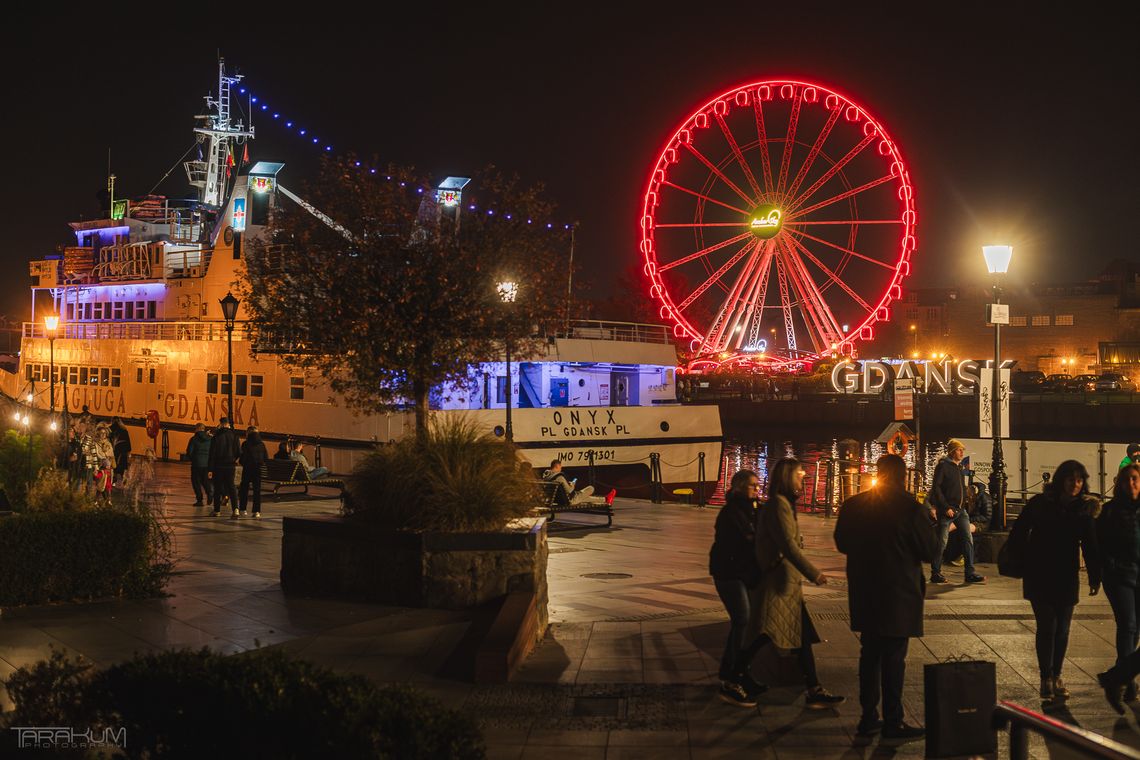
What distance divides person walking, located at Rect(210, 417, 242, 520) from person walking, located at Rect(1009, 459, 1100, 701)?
45.8ft

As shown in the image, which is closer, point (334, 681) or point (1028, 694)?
point (334, 681)

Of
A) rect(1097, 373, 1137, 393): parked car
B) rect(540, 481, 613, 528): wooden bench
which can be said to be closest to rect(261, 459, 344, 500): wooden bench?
rect(540, 481, 613, 528): wooden bench

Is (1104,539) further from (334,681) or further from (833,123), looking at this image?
(833,123)

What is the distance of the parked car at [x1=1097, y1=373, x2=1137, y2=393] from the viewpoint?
7712 cm

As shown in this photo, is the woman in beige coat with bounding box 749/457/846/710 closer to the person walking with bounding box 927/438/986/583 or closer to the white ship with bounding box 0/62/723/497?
the person walking with bounding box 927/438/986/583

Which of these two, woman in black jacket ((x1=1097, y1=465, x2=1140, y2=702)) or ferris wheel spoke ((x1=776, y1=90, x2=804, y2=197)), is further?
A: ferris wheel spoke ((x1=776, y1=90, x2=804, y2=197))

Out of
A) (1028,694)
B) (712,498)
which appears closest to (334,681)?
(1028,694)

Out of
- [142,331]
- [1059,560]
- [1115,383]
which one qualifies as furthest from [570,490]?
[1115,383]

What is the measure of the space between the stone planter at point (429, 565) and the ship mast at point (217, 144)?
35426mm

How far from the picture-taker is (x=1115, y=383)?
3086 inches

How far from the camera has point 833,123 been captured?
37.9 metres

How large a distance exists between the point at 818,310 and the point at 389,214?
26491mm

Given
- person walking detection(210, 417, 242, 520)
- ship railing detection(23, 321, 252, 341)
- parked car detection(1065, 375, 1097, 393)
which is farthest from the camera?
parked car detection(1065, 375, 1097, 393)

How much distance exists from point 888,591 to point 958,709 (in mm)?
1340
